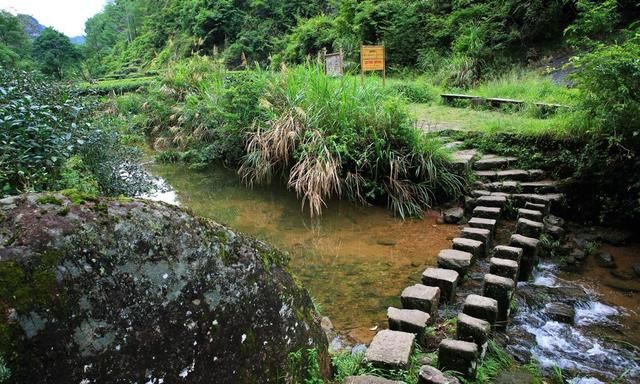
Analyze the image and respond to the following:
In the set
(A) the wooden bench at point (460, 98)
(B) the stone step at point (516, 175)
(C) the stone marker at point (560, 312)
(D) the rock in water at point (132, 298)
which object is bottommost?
(C) the stone marker at point (560, 312)

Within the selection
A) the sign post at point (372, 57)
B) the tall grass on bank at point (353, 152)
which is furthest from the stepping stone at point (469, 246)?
the sign post at point (372, 57)

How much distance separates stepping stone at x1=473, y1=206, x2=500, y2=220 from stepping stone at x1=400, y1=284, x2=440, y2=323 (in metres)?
1.78

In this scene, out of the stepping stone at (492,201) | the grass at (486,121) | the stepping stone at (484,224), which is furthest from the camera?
the grass at (486,121)

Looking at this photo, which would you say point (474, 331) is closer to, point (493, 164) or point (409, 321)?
point (409, 321)

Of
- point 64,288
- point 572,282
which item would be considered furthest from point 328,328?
point 572,282

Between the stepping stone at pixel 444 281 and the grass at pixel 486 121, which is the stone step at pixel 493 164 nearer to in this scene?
the grass at pixel 486 121

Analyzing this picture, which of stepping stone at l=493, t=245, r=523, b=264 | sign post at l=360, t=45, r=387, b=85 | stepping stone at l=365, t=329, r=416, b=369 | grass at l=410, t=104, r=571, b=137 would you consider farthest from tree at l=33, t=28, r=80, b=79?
stepping stone at l=365, t=329, r=416, b=369

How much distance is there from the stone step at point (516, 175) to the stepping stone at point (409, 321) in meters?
2.98

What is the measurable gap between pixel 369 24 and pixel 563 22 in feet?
17.6

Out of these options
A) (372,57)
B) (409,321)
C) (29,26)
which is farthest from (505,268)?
(29,26)

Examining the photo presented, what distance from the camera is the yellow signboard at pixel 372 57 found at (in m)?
8.45

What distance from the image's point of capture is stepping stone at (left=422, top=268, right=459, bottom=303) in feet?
10.3

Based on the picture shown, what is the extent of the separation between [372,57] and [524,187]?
4694 mm

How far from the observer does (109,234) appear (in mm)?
1285
